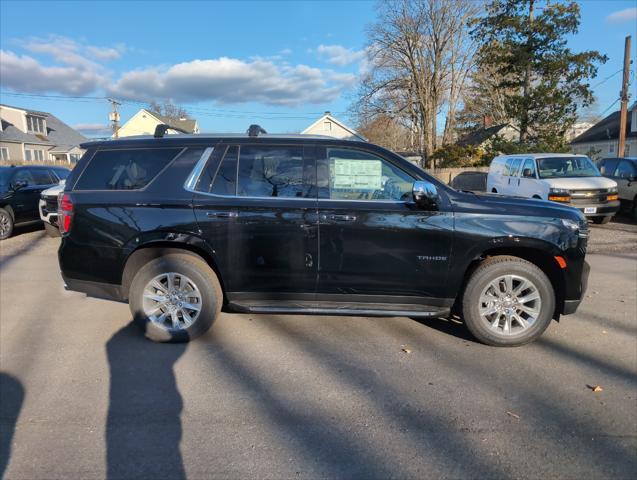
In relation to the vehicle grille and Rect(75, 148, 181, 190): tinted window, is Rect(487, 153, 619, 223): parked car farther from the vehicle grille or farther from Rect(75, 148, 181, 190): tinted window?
Rect(75, 148, 181, 190): tinted window

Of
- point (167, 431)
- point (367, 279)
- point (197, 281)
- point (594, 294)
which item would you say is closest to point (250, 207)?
point (197, 281)

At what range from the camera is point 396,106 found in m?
32.9

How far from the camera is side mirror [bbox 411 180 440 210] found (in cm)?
382

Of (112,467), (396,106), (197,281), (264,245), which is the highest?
(396,106)

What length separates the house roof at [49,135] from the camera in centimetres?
3709

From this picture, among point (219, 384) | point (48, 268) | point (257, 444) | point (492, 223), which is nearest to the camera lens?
point (257, 444)

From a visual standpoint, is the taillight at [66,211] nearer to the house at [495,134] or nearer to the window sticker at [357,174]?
the window sticker at [357,174]

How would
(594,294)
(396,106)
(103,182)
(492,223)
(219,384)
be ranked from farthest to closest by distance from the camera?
(396,106), (594,294), (103,182), (492,223), (219,384)

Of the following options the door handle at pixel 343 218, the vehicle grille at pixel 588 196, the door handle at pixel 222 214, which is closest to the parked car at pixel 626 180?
the vehicle grille at pixel 588 196

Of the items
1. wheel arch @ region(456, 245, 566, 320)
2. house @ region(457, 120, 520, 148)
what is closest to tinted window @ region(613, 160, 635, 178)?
house @ region(457, 120, 520, 148)

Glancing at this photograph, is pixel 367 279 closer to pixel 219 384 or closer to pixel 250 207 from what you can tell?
pixel 250 207

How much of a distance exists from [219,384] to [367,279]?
1576mm

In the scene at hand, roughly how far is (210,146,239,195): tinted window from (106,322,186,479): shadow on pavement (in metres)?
1.53

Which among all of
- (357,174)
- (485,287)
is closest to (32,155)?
(357,174)
